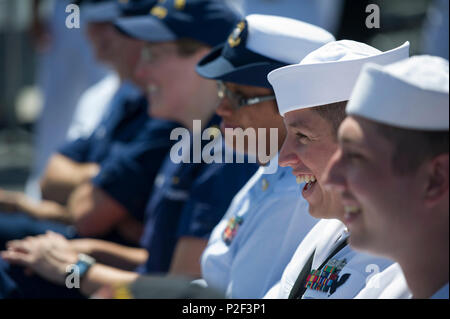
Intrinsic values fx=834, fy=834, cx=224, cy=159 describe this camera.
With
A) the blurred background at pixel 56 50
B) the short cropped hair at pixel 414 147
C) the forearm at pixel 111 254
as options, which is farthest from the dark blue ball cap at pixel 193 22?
the short cropped hair at pixel 414 147

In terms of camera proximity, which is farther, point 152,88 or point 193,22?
point 152,88

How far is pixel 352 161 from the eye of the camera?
1.59 meters

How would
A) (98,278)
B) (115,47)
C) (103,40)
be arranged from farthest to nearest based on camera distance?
(103,40) → (115,47) → (98,278)

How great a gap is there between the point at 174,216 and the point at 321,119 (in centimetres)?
135

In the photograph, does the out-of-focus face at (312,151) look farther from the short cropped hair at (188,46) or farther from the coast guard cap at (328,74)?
the short cropped hair at (188,46)

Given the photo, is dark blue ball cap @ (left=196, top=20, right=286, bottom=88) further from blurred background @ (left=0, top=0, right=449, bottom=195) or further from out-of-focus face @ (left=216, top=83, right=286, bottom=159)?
blurred background @ (left=0, top=0, right=449, bottom=195)

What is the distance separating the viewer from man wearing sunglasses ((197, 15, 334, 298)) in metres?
2.63

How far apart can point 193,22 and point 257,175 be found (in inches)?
38.5

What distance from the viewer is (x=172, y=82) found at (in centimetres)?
361

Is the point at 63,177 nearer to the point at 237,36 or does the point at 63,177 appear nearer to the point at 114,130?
the point at 114,130

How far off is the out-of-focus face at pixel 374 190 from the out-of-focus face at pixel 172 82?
→ 6.32 feet

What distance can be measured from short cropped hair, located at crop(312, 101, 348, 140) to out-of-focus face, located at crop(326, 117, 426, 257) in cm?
53

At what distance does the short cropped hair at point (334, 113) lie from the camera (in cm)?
215

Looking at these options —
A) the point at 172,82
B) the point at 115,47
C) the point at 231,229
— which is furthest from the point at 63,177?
the point at 231,229
